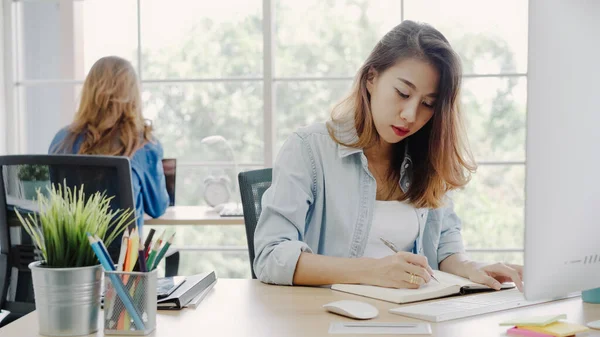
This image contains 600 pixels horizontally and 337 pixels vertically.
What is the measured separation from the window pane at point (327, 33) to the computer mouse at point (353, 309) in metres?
2.66

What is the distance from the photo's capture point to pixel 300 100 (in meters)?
3.91

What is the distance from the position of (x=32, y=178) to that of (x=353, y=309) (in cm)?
139

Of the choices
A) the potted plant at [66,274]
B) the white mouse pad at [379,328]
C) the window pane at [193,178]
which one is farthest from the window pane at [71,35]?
the white mouse pad at [379,328]

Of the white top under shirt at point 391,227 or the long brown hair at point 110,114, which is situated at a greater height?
the long brown hair at point 110,114

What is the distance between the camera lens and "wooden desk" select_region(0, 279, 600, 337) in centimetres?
114

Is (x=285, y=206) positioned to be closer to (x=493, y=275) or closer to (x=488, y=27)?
(x=493, y=275)

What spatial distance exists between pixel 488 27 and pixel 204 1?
1449 mm

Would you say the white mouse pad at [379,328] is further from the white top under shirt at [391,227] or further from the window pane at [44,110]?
the window pane at [44,110]

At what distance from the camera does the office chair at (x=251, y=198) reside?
74.0 inches

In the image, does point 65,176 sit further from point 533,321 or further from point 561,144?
point 561,144

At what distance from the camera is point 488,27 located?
3.83 meters

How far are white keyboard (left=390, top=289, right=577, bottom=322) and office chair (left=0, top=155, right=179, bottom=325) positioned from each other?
1.20 m

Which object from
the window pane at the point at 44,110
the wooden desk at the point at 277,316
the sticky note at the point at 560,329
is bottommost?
the wooden desk at the point at 277,316

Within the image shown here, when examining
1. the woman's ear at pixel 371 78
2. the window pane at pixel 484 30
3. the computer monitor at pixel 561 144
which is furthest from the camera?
the window pane at pixel 484 30
